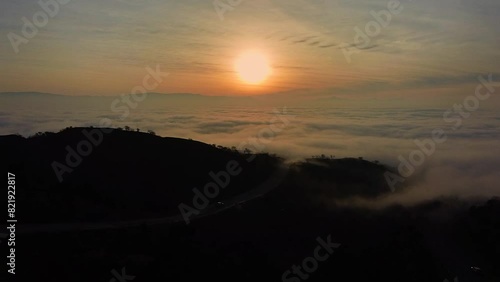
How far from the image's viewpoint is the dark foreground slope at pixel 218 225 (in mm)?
33281

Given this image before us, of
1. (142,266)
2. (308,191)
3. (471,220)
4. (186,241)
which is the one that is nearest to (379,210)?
(308,191)

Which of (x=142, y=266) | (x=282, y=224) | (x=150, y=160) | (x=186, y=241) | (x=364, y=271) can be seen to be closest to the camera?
(x=142, y=266)

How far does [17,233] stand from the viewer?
32656 mm

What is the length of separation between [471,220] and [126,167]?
4531 centimetres

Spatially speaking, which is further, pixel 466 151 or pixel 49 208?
pixel 466 151

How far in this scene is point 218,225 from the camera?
41.7m

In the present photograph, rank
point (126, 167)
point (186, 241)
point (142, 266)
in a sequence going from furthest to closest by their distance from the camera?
point (126, 167)
point (186, 241)
point (142, 266)

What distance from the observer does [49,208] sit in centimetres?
3828

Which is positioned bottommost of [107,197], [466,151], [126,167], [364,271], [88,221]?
[364,271]

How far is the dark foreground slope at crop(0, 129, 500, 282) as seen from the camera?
33281mm

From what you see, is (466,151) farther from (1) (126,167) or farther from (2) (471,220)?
(1) (126,167)

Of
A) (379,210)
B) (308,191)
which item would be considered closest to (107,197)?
(308,191)

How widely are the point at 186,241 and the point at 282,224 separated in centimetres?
1229

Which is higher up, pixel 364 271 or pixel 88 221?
pixel 88 221
